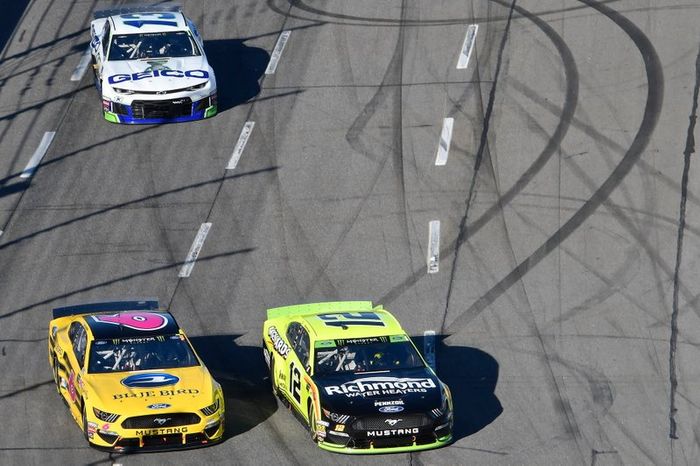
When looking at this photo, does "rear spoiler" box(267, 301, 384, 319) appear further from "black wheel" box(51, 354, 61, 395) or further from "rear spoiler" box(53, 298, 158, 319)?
"black wheel" box(51, 354, 61, 395)

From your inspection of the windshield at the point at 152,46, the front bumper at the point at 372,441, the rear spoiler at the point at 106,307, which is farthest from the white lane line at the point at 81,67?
the front bumper at the point at 372,441

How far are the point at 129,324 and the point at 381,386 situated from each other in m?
3.89

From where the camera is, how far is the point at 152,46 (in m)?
28.9

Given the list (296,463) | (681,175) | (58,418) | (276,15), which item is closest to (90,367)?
(58,418)

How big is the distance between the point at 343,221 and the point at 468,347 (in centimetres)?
454

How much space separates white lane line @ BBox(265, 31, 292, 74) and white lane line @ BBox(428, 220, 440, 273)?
714cm

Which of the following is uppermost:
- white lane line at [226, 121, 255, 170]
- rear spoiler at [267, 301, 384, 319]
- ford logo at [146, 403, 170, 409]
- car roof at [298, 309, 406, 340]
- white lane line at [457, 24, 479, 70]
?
white lane line at [457, 24, 479, 70]

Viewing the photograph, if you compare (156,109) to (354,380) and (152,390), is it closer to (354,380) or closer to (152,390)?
(152,390)

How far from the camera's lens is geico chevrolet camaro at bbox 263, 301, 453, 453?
18234 millimetres

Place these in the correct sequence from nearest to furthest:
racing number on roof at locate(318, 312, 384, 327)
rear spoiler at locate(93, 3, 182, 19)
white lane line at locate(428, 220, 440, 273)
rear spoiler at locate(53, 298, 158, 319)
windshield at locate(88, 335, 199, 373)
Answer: windshield at locate(88, 335, 199, 373) < racing number on roof at locate(318, 312, 384, 327) < rear spoiler at locate(53, 298, 158, 319) < white lane line at locate(428, 220, 440, 273) < rear spoiler at locate(93, 3, 182, 19)

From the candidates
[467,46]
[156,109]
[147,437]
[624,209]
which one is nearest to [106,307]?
[147,437]

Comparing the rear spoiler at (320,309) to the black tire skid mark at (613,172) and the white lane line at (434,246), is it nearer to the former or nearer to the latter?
the black tire skid mark at (613,172)

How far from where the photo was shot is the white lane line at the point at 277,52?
102 feet

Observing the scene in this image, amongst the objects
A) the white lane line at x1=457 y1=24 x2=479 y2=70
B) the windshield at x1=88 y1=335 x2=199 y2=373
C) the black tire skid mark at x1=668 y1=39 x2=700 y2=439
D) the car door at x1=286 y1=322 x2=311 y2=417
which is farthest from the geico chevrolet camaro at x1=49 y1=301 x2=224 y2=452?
the white lane line at x1=457 y1=24 x2=479 y2=70
